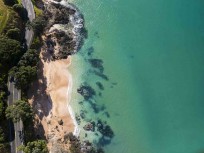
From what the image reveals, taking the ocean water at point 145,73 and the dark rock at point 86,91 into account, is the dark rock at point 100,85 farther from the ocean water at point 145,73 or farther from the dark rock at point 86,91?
the dark rock at point 86,91

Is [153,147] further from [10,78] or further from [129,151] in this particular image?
[10,78]

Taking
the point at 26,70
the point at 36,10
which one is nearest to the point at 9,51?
the point at 26,70

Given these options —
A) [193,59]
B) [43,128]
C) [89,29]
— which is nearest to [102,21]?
[89,29]

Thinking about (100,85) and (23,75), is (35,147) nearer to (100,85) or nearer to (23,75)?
(23,75)

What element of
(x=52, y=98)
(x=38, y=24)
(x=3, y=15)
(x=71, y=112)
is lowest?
(x=71, y=112)

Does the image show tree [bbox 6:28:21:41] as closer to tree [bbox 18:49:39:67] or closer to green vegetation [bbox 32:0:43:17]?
tree [bbox 18:49:39:67]
